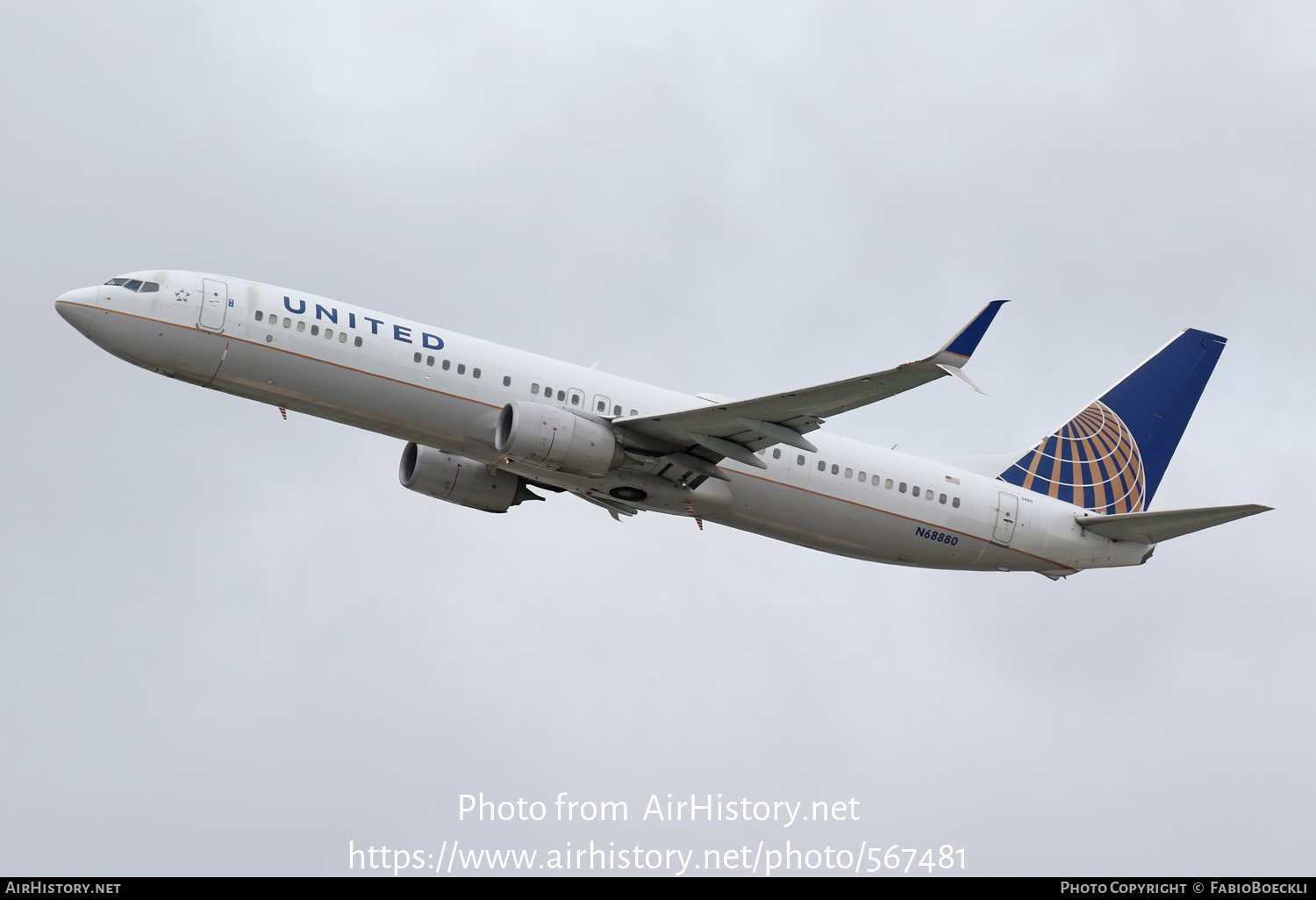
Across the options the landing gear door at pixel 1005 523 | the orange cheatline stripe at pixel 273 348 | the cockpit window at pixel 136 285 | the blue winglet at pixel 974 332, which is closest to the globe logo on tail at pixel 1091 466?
the landing gear door at pixel 1005 523

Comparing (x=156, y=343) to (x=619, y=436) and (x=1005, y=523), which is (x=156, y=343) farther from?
(x=1005, y=523)

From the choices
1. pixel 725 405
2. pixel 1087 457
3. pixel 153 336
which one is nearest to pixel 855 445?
pixel 725 405

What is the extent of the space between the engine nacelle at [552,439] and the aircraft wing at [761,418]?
1.02 metres

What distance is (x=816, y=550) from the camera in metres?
42.2

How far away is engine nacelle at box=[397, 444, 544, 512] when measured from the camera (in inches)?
1690

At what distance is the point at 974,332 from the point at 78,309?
2218 cm

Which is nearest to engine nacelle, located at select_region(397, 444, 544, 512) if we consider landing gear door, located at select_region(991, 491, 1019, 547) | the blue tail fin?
landing gear door, located at select_region(991, 491, 1019, 547)

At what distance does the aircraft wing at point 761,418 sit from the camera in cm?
3184

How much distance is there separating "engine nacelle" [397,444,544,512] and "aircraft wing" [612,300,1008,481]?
725 cm

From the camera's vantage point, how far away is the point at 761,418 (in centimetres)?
3575

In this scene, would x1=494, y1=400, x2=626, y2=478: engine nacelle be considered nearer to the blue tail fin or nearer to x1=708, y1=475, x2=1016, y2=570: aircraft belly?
x1=708, y1=475, x2=1016, y2=570: aircraft belly

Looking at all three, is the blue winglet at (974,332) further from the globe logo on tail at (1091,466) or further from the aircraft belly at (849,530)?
the globe logo on tail at (1091,466)
